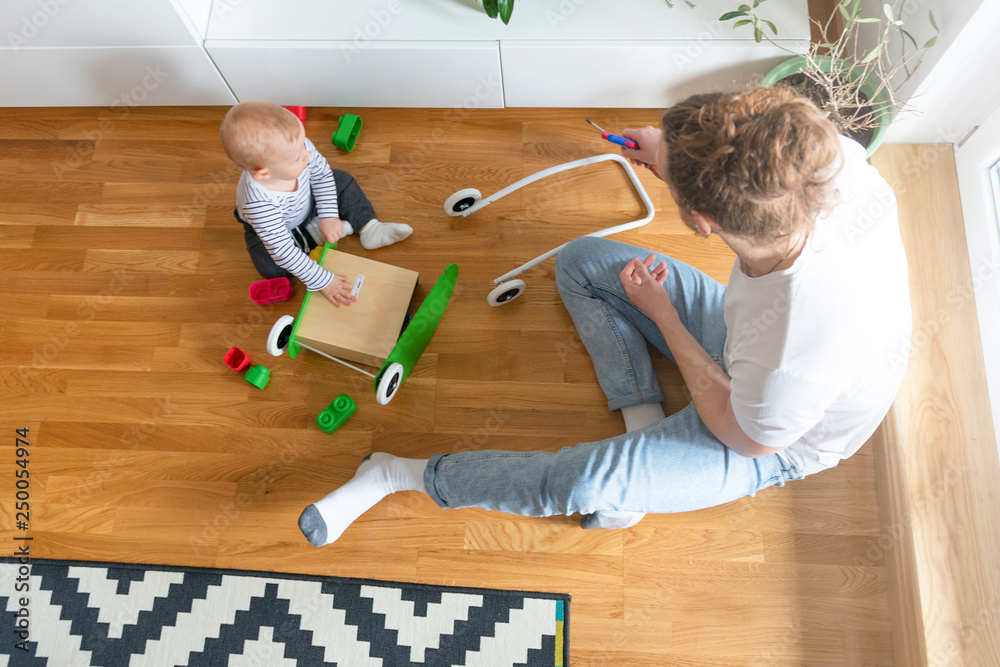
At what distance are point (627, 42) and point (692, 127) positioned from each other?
0.81 metres

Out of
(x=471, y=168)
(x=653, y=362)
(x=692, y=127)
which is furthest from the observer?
(x=471, y=168)

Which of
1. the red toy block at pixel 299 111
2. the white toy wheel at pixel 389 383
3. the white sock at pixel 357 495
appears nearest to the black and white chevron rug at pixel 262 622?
the white sock at pixel 357 495

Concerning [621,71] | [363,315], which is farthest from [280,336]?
[621,71]

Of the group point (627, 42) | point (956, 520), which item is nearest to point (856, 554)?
point (956, 520)

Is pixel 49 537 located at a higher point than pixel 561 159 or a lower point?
lower

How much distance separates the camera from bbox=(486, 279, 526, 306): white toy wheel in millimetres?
1503

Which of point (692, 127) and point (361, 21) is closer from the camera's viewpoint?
point (692, 127)

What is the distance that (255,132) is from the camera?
1287 mm

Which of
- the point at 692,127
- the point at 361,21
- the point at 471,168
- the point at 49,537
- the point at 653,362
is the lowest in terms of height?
the point at 49,537

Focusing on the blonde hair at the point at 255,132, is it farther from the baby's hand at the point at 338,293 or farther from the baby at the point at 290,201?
the baby's hand at the point at 338,293

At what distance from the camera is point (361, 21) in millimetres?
1584

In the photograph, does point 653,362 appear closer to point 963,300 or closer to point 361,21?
Answer: point 963,300

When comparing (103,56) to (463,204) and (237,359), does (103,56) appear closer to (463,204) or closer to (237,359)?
(237,359)

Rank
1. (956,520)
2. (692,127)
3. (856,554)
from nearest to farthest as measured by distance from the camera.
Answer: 1. (692,127)
2. (956,520)
3. (856,554)
